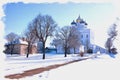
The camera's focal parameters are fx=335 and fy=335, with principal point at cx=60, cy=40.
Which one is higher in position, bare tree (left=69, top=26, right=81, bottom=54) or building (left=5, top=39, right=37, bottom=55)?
bare tree (left=69, top=26, right=81, bottom=54)

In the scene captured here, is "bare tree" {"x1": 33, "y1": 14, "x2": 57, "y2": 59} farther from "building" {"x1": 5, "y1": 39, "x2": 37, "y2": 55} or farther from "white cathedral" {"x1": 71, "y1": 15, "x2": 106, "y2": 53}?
"white cathedral" {"x1": 71, "y1": 15, "x2": 106, "y2": 53}

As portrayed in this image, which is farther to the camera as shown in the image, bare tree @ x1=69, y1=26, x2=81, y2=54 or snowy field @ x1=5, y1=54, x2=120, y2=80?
Answer: bare tree @ x1=69, y1=26, x2=81, y2=54

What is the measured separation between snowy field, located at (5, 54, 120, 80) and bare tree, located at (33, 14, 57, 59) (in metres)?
0.25

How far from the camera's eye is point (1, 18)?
176 inches

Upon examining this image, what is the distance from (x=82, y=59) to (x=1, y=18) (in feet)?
3.95

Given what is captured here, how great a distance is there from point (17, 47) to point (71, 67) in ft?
2.53

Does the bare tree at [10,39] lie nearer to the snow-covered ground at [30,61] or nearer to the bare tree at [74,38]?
the snow-covered ground at [30,61]

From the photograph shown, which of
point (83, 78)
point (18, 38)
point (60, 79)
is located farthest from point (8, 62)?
point (83, 78)

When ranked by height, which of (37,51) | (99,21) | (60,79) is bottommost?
(60,79)

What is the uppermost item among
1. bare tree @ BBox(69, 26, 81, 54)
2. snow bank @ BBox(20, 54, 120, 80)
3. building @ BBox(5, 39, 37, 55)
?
bare tree @ BBox(69, 26, 81, 54)

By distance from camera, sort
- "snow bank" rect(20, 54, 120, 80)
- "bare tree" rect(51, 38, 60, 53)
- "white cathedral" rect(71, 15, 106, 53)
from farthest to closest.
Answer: "bare tree" rect(51, 38, 60, 53)
"white cathedral" rect(71, 15, 106, 53)
"snow bank" rect(20, 54, 120, 80)

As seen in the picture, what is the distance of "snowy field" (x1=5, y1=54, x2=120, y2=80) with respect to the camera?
4.18 m

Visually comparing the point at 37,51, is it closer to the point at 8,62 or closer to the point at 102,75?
the point at 8,62

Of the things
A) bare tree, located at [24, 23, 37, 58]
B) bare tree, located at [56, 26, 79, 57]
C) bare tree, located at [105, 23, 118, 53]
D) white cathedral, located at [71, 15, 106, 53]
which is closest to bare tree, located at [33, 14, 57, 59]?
bare tree, located at [24, 23, 37, 58]
